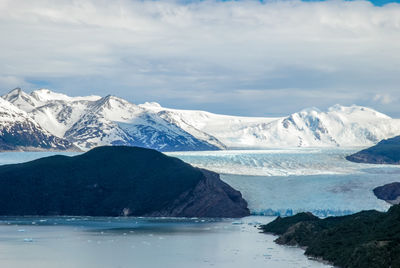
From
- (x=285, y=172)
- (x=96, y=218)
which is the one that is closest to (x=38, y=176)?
(x=96, y=218)

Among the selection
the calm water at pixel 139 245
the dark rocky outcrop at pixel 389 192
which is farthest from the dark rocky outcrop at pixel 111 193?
the dark rocky outcrop at pixel 389 192

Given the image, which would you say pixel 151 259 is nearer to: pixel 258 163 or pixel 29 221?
pixel 29 221

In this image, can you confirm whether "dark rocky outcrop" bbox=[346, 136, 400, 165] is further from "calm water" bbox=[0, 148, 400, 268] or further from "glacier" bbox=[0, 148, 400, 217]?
"glacier" bbox=[0, 148, 400, 217]

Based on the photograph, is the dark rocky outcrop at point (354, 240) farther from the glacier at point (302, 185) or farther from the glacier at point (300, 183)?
the glacier at point (300, 183)

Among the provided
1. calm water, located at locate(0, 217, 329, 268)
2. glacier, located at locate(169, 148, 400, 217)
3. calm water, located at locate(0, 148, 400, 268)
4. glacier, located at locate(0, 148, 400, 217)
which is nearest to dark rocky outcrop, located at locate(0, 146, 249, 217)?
glacier, located at locate(169, 148, 400, 217)

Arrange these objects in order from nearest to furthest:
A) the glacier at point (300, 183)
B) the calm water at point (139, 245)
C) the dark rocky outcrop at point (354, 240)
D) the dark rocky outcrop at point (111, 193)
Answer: the dark rocky outcrop at point (354, 240)
the calm water at point (139, 245)
the glacier at point (300, 183)
the dark rocky outcrop at point (111, 193)
